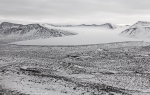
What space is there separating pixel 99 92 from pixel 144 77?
Result: 27.1ft

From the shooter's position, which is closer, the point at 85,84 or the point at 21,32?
the point at 85,84

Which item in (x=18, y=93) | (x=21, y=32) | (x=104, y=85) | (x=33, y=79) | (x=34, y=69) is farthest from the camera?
(x=21, y=32)

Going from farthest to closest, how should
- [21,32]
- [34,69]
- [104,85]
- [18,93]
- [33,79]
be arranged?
[21,32]
[34,69]
[33,79]
[104,85]
[18,93]

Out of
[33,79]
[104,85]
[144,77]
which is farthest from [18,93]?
[144,77]

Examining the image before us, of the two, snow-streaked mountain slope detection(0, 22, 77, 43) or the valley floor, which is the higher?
snow-streaked mountain slope detection(0, 22, 77, 43)

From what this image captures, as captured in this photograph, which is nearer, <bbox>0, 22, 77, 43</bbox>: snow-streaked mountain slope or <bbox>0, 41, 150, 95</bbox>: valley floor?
<bbox>0, 41, 150, 95</bbox>: valley floor

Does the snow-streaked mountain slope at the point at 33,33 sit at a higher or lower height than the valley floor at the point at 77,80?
higher

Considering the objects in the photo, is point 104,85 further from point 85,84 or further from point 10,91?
point 10,91

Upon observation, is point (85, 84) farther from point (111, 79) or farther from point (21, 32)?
point (21, 32)

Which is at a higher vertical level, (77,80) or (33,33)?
(33,33)

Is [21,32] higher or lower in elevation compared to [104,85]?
higher

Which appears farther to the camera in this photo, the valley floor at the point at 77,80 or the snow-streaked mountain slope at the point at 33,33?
the snow-streaked mountain slope at the point at 33,33

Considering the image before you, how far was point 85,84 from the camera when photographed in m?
20.9

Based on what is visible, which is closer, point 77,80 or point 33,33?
point 77,80
